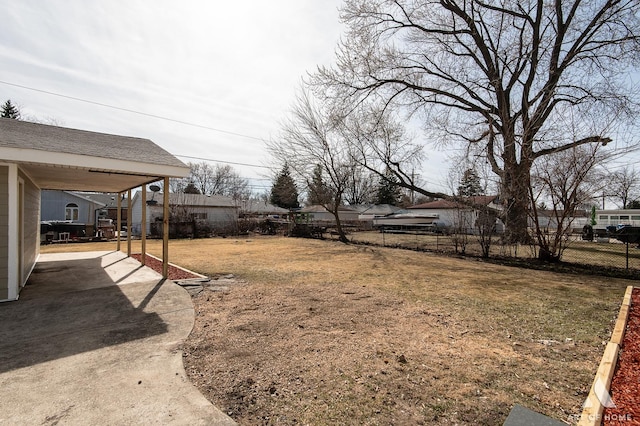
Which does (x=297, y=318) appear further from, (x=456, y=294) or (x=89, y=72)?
(x=89, y=72)

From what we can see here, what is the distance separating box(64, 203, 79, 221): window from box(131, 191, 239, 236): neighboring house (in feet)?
12.7

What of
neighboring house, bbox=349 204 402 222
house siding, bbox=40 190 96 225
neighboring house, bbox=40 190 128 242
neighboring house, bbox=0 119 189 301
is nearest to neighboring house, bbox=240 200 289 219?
neighboring house, bbox=349 204 402 222

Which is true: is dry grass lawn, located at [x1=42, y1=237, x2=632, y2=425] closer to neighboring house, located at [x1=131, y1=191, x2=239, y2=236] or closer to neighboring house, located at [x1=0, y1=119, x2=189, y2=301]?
neighboring house, located at [x1=0, y1=119, x2=189, y2=301]

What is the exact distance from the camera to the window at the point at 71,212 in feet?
76.8

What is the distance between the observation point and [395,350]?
3383 mm

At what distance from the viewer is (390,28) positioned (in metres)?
15.0

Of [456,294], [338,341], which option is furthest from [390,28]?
[338,341]

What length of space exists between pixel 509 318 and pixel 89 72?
1419 cm

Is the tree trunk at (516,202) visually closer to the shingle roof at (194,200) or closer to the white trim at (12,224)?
the white trim at (12,224)

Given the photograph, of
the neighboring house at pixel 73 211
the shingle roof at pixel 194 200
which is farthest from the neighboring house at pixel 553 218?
the shingle roof at pixel 194 200

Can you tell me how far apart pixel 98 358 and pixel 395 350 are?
10.2 ft

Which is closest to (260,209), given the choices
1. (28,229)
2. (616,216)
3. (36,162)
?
(28,229)

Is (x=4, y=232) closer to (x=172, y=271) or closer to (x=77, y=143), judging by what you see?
(x=77, y=143)

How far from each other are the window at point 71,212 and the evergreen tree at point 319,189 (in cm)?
1860
